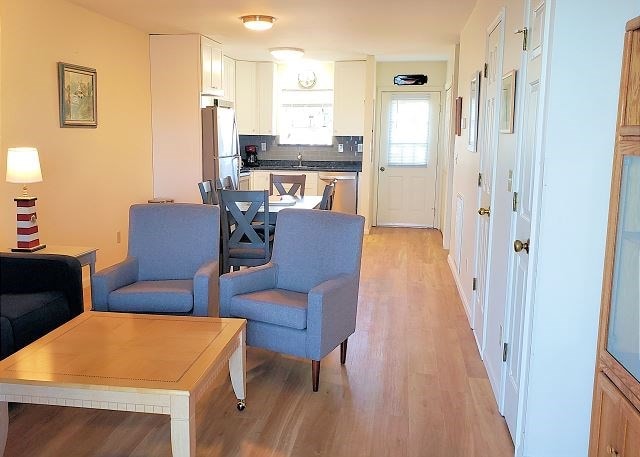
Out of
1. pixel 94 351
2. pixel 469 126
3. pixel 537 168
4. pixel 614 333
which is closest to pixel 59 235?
pixel 94 351

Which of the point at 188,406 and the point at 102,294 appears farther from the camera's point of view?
the point at 102,294

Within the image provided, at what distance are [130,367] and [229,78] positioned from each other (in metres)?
5.84

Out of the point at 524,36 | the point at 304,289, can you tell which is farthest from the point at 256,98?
the point at 524,36

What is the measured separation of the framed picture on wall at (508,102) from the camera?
9.41 ft

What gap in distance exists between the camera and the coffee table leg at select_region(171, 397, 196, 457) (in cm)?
203

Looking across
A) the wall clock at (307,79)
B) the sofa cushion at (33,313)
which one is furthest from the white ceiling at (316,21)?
the sofa cushion at (33,313)

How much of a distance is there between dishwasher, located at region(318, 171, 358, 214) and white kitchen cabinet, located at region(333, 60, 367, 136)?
1.97 feet

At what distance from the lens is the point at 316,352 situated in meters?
2.99

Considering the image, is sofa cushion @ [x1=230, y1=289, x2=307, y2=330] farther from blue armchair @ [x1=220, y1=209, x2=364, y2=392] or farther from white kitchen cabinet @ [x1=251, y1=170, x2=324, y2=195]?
white kitchen cabinet @ [x1=251, y1=170, x2=324, y2=195]

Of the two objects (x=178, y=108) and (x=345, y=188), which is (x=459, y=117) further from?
(x=178, y=108)

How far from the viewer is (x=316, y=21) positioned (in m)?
5.25

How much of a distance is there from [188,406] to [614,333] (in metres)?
1.41

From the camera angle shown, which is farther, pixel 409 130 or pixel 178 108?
pixel 409 130

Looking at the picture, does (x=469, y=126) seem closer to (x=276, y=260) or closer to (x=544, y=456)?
(x=276, y=260)
